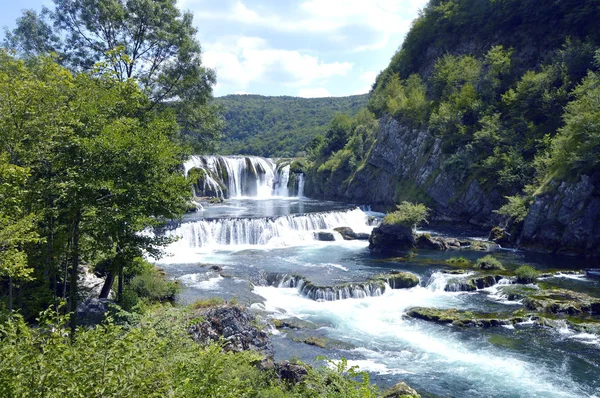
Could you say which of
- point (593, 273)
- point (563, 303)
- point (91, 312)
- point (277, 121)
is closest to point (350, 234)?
point (593, 273)

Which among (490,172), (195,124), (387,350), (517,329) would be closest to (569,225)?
(490,172)

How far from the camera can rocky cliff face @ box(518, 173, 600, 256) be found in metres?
28.3

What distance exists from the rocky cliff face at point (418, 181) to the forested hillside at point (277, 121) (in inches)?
2375

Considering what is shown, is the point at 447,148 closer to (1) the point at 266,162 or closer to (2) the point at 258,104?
(1) the point at 266,162

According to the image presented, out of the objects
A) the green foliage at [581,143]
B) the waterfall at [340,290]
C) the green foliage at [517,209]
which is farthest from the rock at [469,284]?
the green foliage at [581,143]

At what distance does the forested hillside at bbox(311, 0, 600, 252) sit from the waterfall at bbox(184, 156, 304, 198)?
384 inches

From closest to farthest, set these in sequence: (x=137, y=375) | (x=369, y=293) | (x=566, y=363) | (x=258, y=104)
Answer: (x=137, y=375)
(x=566, y=363)
(x=369, y=293)
(x=258, y=104)

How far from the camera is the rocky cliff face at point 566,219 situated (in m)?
28.3

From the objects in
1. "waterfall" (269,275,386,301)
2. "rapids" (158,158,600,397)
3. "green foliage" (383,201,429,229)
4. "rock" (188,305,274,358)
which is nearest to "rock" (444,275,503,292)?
"rapids" (158,158,600,397)

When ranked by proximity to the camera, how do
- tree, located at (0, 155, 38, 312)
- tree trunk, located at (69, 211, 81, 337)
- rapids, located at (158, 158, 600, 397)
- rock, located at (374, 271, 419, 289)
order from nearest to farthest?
tree, located at (0, 155, 38, 312) → tree trunk, located at (69, 211, 81, 337) → rapids, located at (158, 158, 600, 397) → rock, located at (374, 271, 419, 289)

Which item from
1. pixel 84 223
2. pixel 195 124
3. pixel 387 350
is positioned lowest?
pixel 387 350

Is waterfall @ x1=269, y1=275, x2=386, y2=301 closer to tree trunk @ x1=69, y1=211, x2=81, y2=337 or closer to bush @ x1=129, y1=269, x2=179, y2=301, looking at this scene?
bush @ x1=129, y1=269, x2=179, y2=301

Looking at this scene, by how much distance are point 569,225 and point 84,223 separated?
30809 mm

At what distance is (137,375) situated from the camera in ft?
17.6
